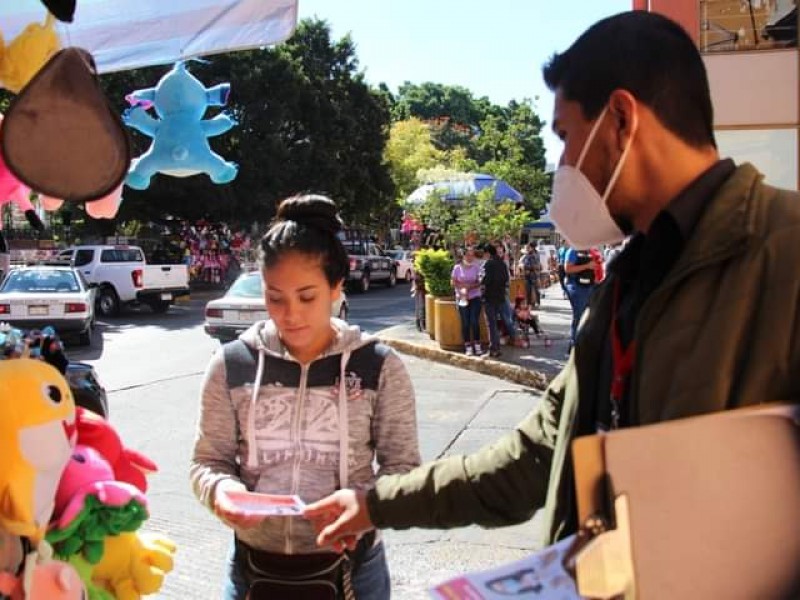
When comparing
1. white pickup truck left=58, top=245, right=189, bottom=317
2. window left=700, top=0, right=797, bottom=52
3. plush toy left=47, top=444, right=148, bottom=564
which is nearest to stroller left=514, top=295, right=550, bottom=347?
window left=700, top=0, right=797, bottom=52

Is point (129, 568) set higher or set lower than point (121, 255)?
lower

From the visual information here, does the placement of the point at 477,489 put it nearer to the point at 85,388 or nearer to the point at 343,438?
the point at 343,438


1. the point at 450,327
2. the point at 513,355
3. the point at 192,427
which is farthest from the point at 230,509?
the point at 450,327

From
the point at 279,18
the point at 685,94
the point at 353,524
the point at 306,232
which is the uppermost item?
the point at 279,18

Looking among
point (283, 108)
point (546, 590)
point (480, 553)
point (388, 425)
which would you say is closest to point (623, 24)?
point (546, 590)

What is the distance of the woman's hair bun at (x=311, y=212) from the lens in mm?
2182

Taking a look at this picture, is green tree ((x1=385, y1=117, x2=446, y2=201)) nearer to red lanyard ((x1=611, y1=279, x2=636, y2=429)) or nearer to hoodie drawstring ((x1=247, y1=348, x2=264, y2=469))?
hoodie drawstring ((x1=247, y1=348, x2=264, y2=469))

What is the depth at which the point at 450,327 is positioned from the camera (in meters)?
12.2

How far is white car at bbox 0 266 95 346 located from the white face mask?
42.0 feet

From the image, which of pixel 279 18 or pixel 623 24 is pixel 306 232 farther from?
pixel 623 24

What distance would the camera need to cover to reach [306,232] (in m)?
2.14

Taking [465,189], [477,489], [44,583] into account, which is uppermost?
[465,189]

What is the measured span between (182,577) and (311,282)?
290 centimetres

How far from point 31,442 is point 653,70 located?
149 cm
